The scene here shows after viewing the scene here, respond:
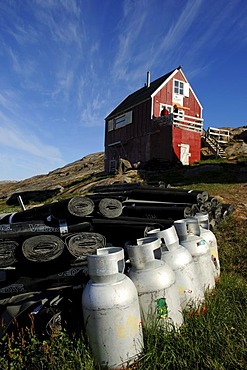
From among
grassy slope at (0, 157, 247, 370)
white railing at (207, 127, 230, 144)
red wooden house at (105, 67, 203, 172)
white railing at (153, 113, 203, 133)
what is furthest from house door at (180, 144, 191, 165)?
grassy slope at (0, 157, 247, 370)

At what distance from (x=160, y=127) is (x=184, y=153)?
306cm

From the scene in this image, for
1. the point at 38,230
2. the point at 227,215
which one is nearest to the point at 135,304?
the point at 38,230

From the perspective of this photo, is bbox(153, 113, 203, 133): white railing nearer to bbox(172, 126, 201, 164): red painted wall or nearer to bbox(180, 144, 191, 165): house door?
bbox(172, 126, 201, 164): red painted wall

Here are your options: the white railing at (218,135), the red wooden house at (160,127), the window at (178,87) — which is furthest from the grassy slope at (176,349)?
the window at (178,87)

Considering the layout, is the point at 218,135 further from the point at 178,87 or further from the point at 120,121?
the point at 120,121

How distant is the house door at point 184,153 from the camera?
24031 millimetres

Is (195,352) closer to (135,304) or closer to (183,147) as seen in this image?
(135,304)

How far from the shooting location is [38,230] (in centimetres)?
382

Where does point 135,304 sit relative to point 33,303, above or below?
above

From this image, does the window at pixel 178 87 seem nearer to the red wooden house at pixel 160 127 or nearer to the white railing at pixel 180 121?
the red wooden house at pixel 160 127

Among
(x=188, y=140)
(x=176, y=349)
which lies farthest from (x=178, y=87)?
(x=176, y=349)

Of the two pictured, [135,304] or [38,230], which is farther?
[38,230]

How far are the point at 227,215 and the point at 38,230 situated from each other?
220 inches

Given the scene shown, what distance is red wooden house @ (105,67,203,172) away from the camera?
23859mm
